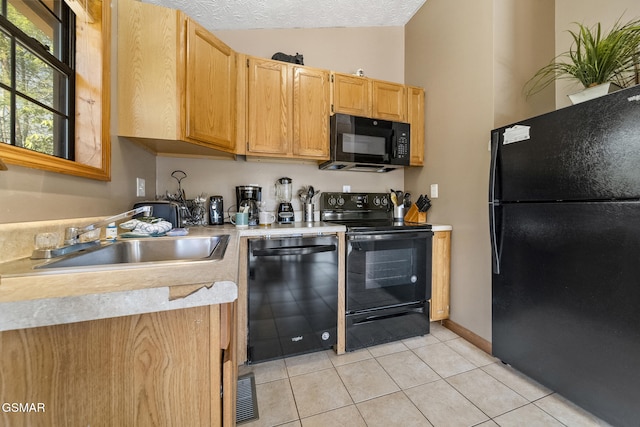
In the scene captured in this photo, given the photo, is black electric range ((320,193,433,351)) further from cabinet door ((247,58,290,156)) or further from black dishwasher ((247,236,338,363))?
cabinet door ((247,58,290,156))

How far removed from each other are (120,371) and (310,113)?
2.04 m

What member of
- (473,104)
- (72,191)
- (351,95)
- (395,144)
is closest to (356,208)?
(395,144)

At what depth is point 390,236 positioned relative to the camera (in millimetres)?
1878

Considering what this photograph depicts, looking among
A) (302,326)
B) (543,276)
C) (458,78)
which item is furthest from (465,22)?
(302,326)

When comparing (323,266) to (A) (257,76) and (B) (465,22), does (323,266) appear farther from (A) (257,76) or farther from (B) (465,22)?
(B) (465,22)

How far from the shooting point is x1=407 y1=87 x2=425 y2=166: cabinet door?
7.87 feet

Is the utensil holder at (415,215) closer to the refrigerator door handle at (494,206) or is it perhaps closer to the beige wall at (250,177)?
the beige wall at (250,177)

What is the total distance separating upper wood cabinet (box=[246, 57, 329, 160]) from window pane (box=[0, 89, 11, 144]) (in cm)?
122

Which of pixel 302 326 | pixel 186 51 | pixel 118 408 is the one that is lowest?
pixel 302 326

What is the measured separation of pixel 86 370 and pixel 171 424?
223mm

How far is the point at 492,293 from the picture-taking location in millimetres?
1673

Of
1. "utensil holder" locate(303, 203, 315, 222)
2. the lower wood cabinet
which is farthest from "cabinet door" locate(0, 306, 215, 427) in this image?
"utensil holder" locate(303, 203, 315, 222)

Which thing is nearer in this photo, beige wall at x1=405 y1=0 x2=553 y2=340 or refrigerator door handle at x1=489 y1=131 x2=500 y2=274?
refrigerator door handle at x1=489 y1=131 x2=500 y2=274

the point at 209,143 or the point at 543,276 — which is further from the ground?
the point at 209,143
